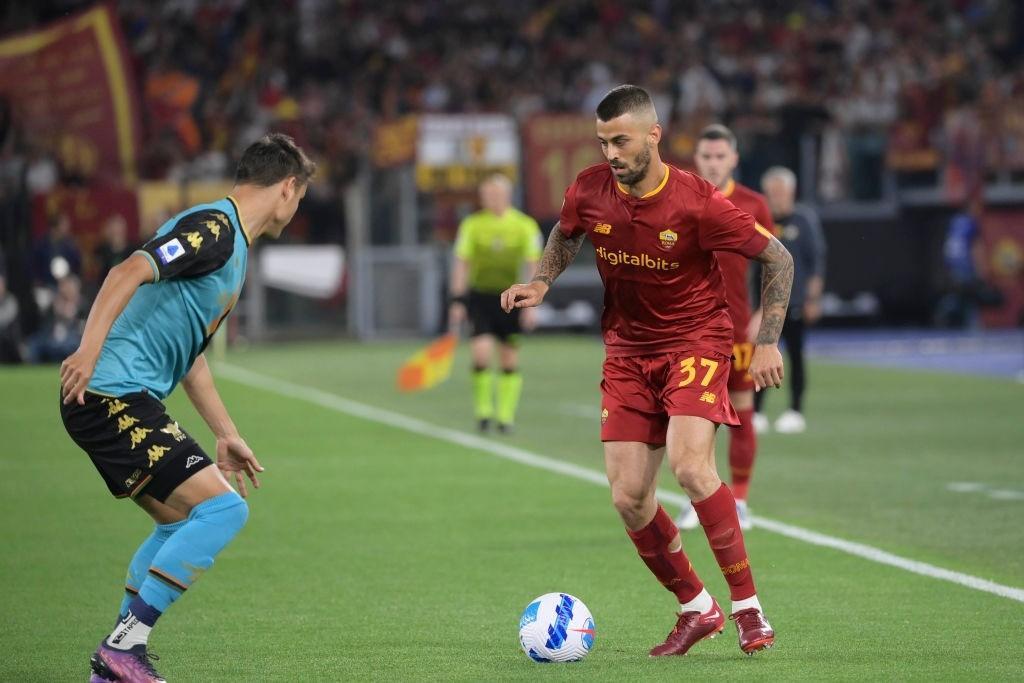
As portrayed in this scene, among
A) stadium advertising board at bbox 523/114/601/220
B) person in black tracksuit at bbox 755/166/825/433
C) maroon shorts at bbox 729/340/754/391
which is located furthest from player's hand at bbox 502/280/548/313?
stadium advertising board at bbox 523/114/601/220

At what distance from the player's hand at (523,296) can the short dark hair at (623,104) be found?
0.71 metres

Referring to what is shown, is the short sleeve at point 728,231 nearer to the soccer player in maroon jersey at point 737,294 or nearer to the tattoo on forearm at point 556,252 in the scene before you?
the tattoo on forearm at point 556,252

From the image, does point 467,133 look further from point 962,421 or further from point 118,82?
point 962,421

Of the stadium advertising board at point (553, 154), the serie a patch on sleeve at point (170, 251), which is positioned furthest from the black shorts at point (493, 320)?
the stadium advertising board at point (553, 154)

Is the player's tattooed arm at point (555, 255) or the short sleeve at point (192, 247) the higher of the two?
the short sleeve at point (192, 247)

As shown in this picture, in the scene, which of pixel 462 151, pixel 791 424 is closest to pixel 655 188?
pixel 791 424

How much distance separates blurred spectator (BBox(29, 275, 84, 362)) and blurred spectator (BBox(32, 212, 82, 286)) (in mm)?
218

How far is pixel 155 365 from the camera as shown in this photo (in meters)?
6.17

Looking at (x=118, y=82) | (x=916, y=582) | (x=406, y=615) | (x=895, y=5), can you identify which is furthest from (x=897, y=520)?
(x=895, y=5)

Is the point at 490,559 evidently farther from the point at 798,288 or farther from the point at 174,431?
the point at 798,288

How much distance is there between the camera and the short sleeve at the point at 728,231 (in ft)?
22.4

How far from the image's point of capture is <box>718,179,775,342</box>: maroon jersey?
997 centimetres

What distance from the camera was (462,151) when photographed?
97.9 feet

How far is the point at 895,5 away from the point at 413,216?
11154 mm
